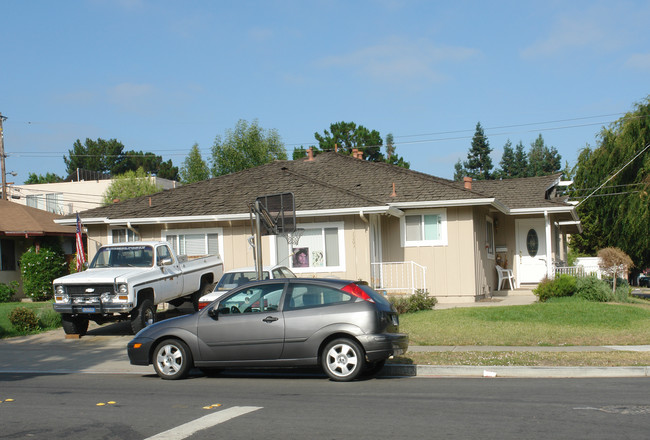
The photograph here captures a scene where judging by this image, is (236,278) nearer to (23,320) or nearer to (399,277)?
(399,277)

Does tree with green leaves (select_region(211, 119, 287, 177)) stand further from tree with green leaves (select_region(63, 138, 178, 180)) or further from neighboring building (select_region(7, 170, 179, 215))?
tree with green leaves (select_region(63, 138, 178, 180))

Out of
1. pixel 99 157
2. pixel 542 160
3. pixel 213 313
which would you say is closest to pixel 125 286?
pixel 213 313

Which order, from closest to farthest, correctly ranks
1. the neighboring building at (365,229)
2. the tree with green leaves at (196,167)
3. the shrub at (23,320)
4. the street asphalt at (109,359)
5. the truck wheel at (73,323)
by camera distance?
the street asphalt at (109,359), the truck wheel at (73,323), the shrub at (23,320), the neighboring building at (365,229), the tree with green leaves at (196,167)

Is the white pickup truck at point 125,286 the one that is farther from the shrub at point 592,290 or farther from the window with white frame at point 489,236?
the shrub at point 592,290

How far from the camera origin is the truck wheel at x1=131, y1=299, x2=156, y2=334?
1581 centimetres

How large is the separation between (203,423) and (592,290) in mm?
14371

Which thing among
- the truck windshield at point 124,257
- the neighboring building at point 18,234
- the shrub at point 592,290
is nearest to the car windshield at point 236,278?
the truck windshield at point 124,257

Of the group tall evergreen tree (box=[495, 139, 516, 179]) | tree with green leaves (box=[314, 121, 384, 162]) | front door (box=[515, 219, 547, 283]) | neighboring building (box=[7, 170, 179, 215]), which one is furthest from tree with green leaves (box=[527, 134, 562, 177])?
front door (box=[515, 219, 547, 283])

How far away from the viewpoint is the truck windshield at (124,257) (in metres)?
17.0

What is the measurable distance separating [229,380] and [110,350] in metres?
5.06

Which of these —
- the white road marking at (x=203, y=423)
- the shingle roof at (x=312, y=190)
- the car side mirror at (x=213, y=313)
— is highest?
the shingle roof at (x=312, y=190)

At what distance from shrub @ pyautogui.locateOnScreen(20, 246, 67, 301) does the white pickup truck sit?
11127 millimetres

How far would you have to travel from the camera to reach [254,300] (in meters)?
10.8

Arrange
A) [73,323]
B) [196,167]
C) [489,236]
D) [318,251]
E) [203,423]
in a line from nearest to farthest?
[203,423] → [73,323] → [318,251] → [489,236] → [196,167]
